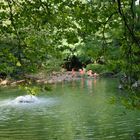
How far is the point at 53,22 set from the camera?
7.13m

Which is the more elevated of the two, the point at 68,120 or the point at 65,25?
the point at 65,25

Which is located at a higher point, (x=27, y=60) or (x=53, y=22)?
(x=53, y=22)

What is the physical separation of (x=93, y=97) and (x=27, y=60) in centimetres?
1788

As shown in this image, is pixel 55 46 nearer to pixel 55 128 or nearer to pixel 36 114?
pixel 55 128

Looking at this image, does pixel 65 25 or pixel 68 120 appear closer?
pixel 65 25

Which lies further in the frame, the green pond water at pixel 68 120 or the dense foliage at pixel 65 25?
the green pond water at pixel 68 120

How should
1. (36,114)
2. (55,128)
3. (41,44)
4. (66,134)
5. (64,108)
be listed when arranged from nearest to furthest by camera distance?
1. (41,44)
2. (66,134)
3. (55,128)
4. (36,114)
5. (64,108)

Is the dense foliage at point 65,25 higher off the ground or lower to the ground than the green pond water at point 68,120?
higher

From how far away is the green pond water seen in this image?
49.2ft

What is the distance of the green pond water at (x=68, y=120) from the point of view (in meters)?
15.0

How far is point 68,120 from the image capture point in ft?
59.2

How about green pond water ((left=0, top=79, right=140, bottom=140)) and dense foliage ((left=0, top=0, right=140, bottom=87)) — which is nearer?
dense foliage ((left=0, top=0, right=140, bottom=87))

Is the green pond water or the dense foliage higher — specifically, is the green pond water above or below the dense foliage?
below

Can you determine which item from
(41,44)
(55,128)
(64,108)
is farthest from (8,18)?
(64,108)
